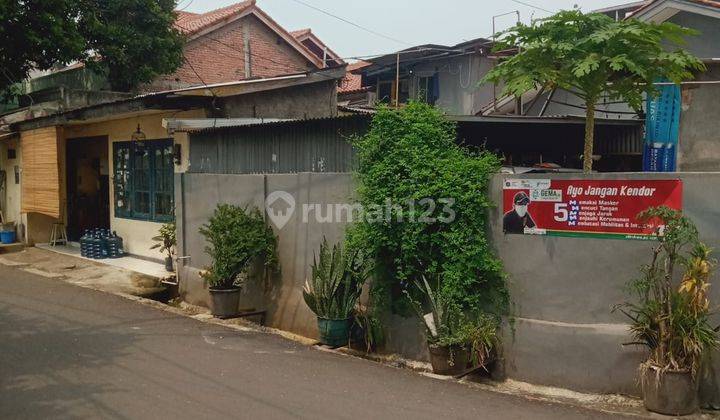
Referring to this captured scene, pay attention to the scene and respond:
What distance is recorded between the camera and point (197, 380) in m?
6.14

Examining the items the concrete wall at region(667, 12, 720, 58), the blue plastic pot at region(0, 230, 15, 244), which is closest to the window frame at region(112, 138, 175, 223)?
the blue plastic pot at region(0, 230, 15, 244)

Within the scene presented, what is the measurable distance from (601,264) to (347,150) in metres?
3.71

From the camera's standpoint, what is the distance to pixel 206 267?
32.0ft

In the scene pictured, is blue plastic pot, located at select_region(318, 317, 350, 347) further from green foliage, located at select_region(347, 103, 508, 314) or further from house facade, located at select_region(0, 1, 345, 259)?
house facade, located at select_region(0, 1, 345, 259)

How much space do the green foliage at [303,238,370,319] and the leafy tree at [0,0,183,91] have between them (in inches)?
336

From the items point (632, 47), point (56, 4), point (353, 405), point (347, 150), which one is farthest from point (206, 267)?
point (56, 4)

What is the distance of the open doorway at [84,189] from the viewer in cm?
1703

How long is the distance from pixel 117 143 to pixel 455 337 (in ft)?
36.6

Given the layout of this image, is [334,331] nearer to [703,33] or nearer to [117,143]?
[117,143]

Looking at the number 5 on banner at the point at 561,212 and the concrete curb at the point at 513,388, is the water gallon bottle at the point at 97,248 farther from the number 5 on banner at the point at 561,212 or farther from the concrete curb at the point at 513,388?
the number 5 on banner at the point at 561,212

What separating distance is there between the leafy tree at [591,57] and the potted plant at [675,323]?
1526mm

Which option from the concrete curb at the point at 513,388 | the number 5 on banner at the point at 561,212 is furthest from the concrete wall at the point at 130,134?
the number 5 on banner at the point at 561,212

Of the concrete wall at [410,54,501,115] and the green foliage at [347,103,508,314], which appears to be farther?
the concrete wall at [410,54,501,115]

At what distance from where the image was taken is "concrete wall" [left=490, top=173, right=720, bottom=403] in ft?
18.1
